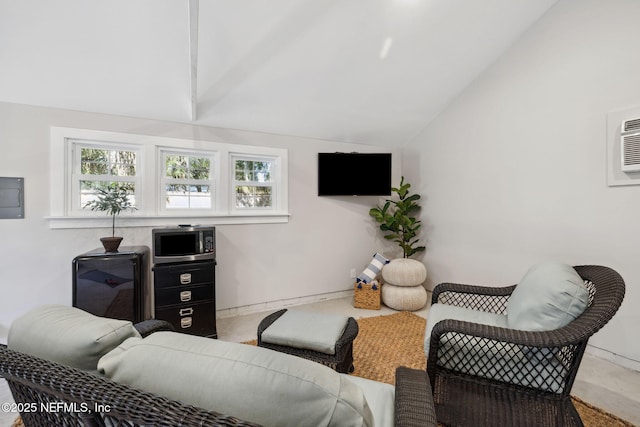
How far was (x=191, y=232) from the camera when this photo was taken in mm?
2699

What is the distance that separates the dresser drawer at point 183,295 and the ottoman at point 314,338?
96cm

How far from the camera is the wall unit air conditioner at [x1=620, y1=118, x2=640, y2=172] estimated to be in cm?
220

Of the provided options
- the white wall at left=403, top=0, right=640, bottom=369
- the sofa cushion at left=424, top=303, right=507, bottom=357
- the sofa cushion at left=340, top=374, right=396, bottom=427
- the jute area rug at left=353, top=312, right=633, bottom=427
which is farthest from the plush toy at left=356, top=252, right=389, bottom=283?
the sofa cushion at left=340, top=374, right=396, bottom=427

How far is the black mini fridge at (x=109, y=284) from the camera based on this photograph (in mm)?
2275

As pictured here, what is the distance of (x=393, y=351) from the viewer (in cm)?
247

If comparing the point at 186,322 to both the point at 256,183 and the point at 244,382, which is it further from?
the point at 244,382

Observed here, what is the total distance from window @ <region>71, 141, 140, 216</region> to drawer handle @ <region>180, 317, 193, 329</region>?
4.48ft

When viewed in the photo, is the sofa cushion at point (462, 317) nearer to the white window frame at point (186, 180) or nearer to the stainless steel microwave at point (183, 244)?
the stainless steel microwave at point (183, 244)

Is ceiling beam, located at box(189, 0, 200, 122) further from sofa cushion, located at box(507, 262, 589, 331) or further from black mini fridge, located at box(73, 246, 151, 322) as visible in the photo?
sofa cushion, located at box(507, 262, 589, 331)

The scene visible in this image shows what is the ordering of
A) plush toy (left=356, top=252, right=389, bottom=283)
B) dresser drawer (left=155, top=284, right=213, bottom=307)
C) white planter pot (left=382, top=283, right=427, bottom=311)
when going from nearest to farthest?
1. dresser drawer (left=155, top=284, right=213, bottom=307)
2. white planter pot (left=382, top=283, right=427, bottom=311)
3. plush toy (left=356, top=252, right=389, bottom=283)

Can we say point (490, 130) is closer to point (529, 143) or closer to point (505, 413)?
point (529, 143)

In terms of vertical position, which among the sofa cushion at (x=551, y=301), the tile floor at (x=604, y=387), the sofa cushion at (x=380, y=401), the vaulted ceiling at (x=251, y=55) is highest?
the vaulted ceiling at (x=251, y=55)

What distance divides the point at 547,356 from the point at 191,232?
2784 mm

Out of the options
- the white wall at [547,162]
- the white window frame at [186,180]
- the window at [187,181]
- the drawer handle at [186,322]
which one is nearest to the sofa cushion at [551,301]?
the white wall at [547,162]
